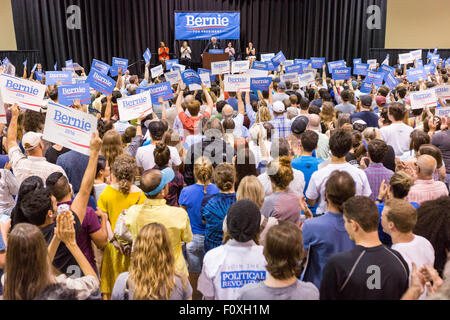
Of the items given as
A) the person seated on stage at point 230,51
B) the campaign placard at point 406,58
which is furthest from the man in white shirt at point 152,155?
the person seated on stage at point 230,51

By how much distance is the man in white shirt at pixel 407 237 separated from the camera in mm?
2320

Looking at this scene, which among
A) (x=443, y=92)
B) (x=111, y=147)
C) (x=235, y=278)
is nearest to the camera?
(x=235, y=278)

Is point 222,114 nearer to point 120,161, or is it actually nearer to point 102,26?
point 120,161

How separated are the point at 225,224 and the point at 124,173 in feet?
2.98

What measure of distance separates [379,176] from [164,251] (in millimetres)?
2177

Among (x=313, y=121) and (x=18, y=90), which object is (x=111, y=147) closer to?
(x=18, y=90)

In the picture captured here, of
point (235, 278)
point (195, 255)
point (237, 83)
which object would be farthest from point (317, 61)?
point (235, 278)

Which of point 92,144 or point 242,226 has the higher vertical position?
point 92,144

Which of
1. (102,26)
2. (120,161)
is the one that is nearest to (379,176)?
(120,161)

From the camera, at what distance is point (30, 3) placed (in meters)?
14.7

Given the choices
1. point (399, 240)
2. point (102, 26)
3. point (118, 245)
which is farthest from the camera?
point (102, 26)

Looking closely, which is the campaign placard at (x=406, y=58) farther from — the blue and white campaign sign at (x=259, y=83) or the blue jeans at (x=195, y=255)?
the blue jeans at (x=195, y=255)

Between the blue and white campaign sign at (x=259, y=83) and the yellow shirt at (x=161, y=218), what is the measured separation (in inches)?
170

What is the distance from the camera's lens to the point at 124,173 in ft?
9.84
